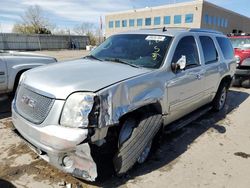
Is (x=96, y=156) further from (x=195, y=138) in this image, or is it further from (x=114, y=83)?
(x=195, y=138)

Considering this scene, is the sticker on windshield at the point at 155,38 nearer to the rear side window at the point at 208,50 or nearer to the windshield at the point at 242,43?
the rear side window at the point at 208,50

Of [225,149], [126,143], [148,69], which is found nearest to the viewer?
[126,143]

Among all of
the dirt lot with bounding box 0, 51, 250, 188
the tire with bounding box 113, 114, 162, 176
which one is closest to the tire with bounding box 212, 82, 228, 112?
the dirt lot with bounding box 0, 51, 250, 188

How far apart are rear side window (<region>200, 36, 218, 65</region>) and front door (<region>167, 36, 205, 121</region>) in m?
0.38

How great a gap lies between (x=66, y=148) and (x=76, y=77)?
0.87m

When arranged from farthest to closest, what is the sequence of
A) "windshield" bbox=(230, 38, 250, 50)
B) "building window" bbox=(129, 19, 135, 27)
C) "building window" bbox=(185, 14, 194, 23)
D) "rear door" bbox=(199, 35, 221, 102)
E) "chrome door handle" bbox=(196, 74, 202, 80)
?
"building window" bbox=(129, 19, 135, 27), "building window" bbox=(185, 14, 194, 23), "windshield" bbox=(230, 38, 250, 50), "rear door" bbox=(199, 35, 221, 102), "chrome door handle" bbox=(196, 74, 202, 80)

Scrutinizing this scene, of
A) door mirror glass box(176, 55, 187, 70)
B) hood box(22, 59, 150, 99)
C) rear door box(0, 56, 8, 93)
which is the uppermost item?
door mirror glass box(176, 55, 187, 70)

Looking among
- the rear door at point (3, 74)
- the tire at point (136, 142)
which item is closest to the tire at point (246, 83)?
the tire at point (136, 142)

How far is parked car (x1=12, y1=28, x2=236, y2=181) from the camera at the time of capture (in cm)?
270

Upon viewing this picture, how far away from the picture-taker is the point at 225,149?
4.26 meters

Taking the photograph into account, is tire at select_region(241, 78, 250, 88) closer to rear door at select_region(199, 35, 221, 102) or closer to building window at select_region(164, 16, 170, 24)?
rear door at select_region(199, 35, 221, 102)

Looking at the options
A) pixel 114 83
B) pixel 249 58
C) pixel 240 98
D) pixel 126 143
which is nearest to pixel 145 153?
pixel 126 143

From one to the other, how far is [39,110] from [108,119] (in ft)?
2.68

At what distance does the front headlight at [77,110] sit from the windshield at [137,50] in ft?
3.97
